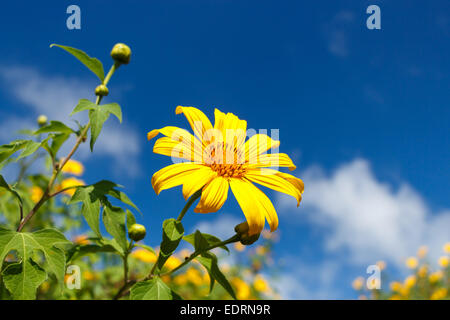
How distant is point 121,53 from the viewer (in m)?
1.95

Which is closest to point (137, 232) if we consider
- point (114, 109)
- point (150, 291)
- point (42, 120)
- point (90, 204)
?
point (90, 204)

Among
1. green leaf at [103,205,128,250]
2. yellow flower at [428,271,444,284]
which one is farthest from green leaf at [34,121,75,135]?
yellow flower at [428,271,444,284]

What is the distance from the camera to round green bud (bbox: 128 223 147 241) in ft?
5.59

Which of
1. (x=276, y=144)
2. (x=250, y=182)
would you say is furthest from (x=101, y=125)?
(x=276, y=144)

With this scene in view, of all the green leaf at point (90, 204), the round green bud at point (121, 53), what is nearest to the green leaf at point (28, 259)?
the green leaf at point (90, 204)

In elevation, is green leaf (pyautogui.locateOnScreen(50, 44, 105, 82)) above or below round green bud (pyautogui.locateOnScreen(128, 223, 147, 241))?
above

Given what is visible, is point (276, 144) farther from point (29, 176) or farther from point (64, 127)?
point (29, 176)

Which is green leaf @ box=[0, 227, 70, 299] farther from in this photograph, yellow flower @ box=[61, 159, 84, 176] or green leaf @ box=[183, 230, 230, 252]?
yellow flower @ box=[61, 159, 84, 176]

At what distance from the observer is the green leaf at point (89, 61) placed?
176 cm

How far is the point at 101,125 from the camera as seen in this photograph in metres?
1.57

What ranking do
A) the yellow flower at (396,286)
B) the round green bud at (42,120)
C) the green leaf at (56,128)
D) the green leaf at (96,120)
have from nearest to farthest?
Result: the green leaf at (96,120), the green leaf at (56,128), the round green bud at (42,120), the yellow flower at (396,286)

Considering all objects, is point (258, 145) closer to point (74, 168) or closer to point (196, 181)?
point (196, 181)

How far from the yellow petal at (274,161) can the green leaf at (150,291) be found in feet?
2.03

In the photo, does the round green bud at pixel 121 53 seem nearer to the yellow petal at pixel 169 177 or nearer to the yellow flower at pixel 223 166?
the yellow flower at pixel 223 166
